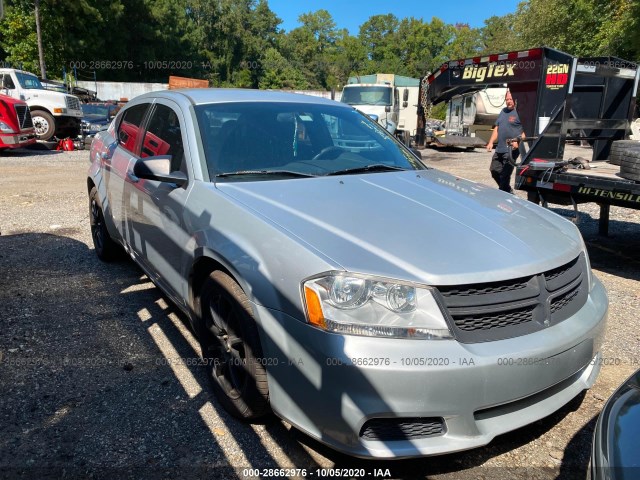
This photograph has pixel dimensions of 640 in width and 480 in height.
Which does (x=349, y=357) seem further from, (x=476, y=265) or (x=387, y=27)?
(x=387, y=27)

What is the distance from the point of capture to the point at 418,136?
41.1 feet

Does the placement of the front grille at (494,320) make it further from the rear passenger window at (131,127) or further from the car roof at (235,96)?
the rear passenger window at (131,127)

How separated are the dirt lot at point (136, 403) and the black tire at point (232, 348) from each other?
17cm

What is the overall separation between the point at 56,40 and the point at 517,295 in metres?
41.6

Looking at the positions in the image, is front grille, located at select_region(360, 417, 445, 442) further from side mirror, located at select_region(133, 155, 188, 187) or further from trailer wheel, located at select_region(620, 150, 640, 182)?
trailer wheel, located at select_region(620, 150, 640, 182)

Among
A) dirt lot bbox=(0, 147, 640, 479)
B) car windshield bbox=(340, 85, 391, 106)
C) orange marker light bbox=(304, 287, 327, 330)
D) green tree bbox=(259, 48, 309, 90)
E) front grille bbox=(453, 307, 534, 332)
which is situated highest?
green tree bbox=(259, 48, 309, 90)

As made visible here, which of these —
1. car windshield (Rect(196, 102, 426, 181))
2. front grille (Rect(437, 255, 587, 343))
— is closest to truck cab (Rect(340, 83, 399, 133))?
car windshield (Rect(196, 102, 426, 181))

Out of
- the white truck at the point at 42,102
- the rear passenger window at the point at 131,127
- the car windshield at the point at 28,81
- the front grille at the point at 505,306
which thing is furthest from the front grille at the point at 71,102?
the front grille at the point at 505,306

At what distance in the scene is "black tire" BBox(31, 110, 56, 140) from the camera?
16.8m

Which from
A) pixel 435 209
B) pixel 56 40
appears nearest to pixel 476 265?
pixel 435 209

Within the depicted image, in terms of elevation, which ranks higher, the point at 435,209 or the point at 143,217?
the point at 435,209

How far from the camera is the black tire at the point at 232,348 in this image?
2352 millimetres

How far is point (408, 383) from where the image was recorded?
6.34 ft

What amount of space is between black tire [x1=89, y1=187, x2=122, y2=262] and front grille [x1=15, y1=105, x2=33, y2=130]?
10.7 m
